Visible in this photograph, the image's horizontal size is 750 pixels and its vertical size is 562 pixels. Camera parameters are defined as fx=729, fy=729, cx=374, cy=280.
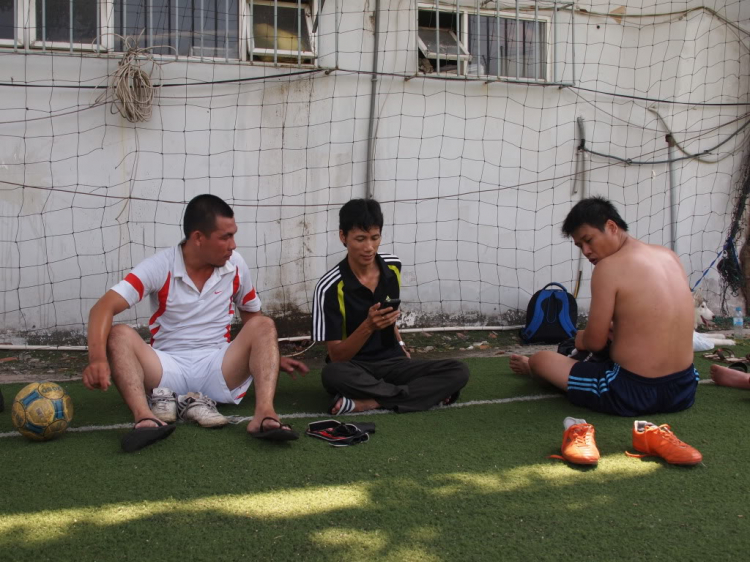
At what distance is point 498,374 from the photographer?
5195 mm

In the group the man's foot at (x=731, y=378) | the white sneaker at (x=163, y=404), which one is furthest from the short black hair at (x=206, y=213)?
the man's foot at (x=731, y=378)

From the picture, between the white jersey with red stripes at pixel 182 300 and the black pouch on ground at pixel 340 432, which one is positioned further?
the white jersey with red stripes at pixel 182 300

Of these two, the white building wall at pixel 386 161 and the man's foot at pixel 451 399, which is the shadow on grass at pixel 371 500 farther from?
the white building wall at pixel 386 161

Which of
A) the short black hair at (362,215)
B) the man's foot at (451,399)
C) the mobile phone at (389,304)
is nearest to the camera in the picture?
the mobile phone at (389,304)

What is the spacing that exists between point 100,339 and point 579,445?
2.34m

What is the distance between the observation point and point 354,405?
163 inches

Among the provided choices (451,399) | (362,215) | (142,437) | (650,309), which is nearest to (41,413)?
(142,437)

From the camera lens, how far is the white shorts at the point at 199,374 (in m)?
4.00

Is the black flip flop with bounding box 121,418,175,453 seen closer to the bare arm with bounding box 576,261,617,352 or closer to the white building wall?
the bare arm with bounding box 576,261,617,352

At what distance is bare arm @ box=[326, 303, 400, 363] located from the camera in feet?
12.8

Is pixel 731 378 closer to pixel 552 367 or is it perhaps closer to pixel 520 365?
pixel 552 367

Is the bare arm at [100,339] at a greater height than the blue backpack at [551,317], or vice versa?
the bare arm at [100,339]

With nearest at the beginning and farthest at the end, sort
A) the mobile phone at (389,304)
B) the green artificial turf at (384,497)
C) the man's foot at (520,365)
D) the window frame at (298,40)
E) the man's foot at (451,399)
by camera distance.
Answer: the green artificial turf at (384,497)
the mobile phone at (389,304)
the man's foot at (451,399)
the man's foot at (520,365)
the window frame at (298,40)

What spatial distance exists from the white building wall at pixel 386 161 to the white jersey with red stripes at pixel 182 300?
6.99 ft
